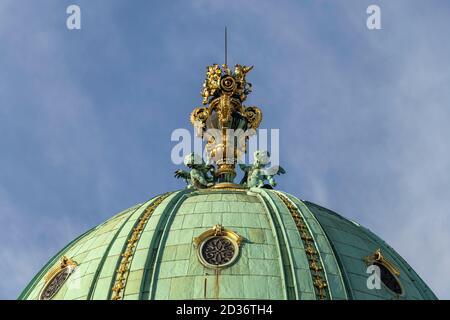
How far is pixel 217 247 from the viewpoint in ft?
204

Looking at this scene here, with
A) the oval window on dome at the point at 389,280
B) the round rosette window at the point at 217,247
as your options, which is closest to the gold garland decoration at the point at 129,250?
the round rosette window at the point at 217,247

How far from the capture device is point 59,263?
65.8 m

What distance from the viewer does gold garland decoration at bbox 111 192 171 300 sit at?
198 feet

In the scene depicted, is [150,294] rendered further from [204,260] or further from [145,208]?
[145,208]

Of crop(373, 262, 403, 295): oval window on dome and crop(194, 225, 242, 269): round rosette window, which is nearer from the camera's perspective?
crop(194, 225, 242, 269): round rosette window

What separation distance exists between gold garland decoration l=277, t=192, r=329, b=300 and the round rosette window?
10.9 ft

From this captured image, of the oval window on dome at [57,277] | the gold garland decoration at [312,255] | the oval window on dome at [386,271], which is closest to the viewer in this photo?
the gold garland decoration at [312,255]

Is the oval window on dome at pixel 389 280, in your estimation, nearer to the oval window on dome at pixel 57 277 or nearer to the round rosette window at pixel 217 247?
the round rosette window at pixel 217 247

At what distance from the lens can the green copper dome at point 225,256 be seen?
59969 millimetres

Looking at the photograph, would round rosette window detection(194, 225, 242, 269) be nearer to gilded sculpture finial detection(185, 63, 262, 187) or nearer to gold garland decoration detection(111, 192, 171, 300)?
gold garland decoration detection(111, 192, 171, 300)

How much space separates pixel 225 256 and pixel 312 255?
407cm

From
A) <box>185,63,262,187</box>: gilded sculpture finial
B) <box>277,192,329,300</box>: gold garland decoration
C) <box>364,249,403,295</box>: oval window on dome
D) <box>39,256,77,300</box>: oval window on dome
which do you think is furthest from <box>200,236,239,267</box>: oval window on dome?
<box>185,63,262,187</box>: gilded sculpture finial

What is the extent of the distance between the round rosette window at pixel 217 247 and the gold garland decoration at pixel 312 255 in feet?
10.9
